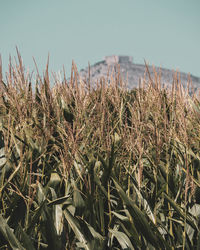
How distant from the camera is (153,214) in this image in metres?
1.45

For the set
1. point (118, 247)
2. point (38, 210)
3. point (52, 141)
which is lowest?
point (118, 247)

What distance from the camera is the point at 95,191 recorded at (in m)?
1.54

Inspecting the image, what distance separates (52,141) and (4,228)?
0.90 meters

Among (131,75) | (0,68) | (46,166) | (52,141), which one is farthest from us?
(131,75)

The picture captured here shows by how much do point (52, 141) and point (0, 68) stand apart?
44.5 inches

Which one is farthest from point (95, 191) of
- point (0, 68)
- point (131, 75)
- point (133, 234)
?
point (131, 75)

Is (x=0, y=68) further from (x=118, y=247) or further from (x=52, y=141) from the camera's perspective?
(x=118, y=247)

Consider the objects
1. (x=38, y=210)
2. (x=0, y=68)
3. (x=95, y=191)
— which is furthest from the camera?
(x=0, y=68)

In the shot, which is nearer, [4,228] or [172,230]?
[4,228]

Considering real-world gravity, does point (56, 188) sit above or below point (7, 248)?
above

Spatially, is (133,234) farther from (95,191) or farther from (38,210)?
(38,210)

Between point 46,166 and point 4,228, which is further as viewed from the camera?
point 46,166

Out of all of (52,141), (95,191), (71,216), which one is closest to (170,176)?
(95,191)

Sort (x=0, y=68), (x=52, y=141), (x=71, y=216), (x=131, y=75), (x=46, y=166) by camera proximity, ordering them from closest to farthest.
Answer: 1. (x=71, y=216)
2. (x=46, y=166)
3. (x=52, y=141)
4. (x=0, y=68)
5. (x=131, y=75)
